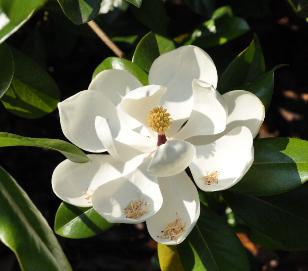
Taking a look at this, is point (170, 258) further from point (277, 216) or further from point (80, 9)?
point (80, 9)

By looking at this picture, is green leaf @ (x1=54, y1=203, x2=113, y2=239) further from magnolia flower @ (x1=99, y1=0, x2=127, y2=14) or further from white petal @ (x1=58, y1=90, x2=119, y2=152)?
magnolia flower @ (x1=99, y1=0, x2=127, y2=14)

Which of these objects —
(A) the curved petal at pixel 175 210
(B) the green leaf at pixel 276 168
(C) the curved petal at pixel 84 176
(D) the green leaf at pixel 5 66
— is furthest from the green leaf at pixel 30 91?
(B) the green leaf at pixel 276 168

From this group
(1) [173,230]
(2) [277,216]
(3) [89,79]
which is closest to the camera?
(1) [173,230]

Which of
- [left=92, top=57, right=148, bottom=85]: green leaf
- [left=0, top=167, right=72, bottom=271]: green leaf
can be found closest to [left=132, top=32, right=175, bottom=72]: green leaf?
[left=92, top=57, right=148, bottom=85]: green leaf

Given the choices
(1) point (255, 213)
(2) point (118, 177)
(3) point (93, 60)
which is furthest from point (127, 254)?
(2) point (118, 177)

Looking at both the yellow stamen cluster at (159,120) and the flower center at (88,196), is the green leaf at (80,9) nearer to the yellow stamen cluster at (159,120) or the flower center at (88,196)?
the yellow stamen cluster at (159,120)

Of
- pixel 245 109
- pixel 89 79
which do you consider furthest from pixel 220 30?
pixel 89 79
